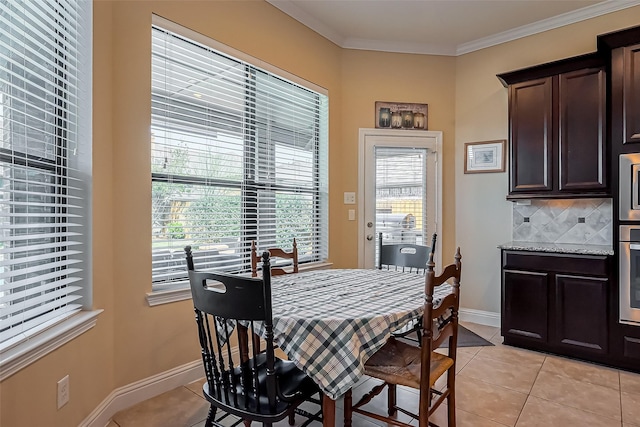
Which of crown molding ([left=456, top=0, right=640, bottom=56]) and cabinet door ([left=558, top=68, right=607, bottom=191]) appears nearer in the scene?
cabinet door ([left=558, top=68, right=607, bottom=191])

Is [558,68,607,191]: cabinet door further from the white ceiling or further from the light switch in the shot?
the light switch

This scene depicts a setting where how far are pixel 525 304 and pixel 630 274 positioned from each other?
29.8 inches

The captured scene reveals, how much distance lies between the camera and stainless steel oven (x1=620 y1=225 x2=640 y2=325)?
257cm

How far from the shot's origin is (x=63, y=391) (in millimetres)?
1590

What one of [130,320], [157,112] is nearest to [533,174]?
[157,112]

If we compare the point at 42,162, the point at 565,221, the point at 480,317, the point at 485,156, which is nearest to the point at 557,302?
the point at 565,221

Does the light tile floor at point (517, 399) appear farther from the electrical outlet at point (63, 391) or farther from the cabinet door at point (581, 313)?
the electrical outlet at point (63, 391)

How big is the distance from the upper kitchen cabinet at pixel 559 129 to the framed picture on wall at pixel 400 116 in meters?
0.86

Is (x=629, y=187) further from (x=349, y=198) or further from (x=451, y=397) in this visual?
(x=349, y=198)

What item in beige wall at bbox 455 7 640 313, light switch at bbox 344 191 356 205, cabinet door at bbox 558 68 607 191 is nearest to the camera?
cabinet door at bbox 558 68 607 191

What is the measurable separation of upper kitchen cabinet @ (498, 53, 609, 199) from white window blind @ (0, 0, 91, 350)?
3.34 meters

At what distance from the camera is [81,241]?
5.98ft

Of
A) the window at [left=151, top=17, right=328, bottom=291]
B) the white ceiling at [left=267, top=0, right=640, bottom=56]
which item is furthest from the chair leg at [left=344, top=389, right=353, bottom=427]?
the white ceiling at [left=267, top=0, right=640, bottom=56]

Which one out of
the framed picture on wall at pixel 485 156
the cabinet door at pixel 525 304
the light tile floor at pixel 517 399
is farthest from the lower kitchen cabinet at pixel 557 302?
the framed picture on wall at pixel 485 156
